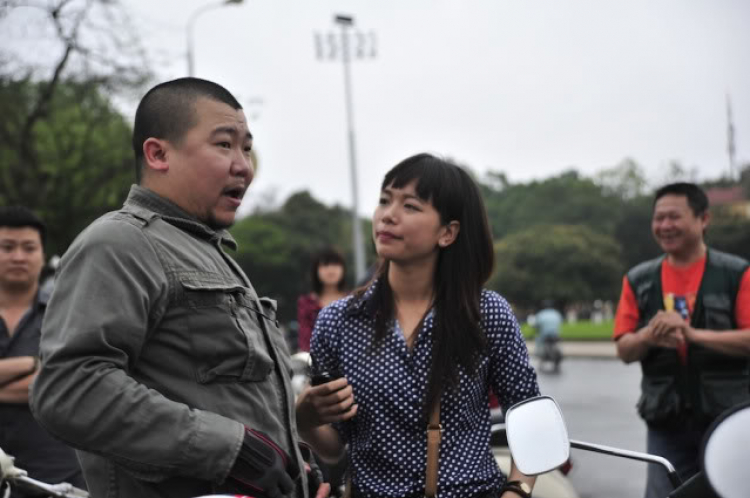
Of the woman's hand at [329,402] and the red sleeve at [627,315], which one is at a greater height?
the woman's hand at [329,402]

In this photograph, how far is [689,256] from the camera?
4.33m

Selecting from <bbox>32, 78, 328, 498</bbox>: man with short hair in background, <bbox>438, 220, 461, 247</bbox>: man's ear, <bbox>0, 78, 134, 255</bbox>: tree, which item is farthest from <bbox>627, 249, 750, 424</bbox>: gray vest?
<bbox>0, 78, 134, 255</bbox>: tree

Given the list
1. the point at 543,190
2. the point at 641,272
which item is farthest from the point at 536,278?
the point at 641,272

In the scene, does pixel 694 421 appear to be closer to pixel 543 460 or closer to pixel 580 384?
pixel 543 460

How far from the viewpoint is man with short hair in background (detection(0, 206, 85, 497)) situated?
347 cm

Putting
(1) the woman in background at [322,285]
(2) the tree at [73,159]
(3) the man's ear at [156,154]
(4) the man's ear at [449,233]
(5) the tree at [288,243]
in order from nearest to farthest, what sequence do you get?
(3) the man's ear at [156,154], (4) the man's ear at [449,233], (1) the woman in background at [322,285], (2) the tree at [73,159], (5) the tree at [288,243]

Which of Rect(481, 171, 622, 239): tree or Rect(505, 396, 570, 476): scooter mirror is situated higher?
Rect(505, 396, 570, 476): scooter mirror

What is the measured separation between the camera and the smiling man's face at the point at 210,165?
6.61 feet

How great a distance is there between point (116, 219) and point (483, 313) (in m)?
1.17

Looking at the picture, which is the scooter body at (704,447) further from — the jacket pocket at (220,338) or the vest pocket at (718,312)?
the vest pocket at (718,312)

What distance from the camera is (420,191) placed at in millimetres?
2557

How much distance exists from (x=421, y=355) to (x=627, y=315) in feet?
7.91

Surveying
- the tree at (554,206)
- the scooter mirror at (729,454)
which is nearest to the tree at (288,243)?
the tree at (554,206)

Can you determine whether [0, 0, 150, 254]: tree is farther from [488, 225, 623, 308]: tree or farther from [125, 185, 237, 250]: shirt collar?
[488, 225, 623, 308]: tree
